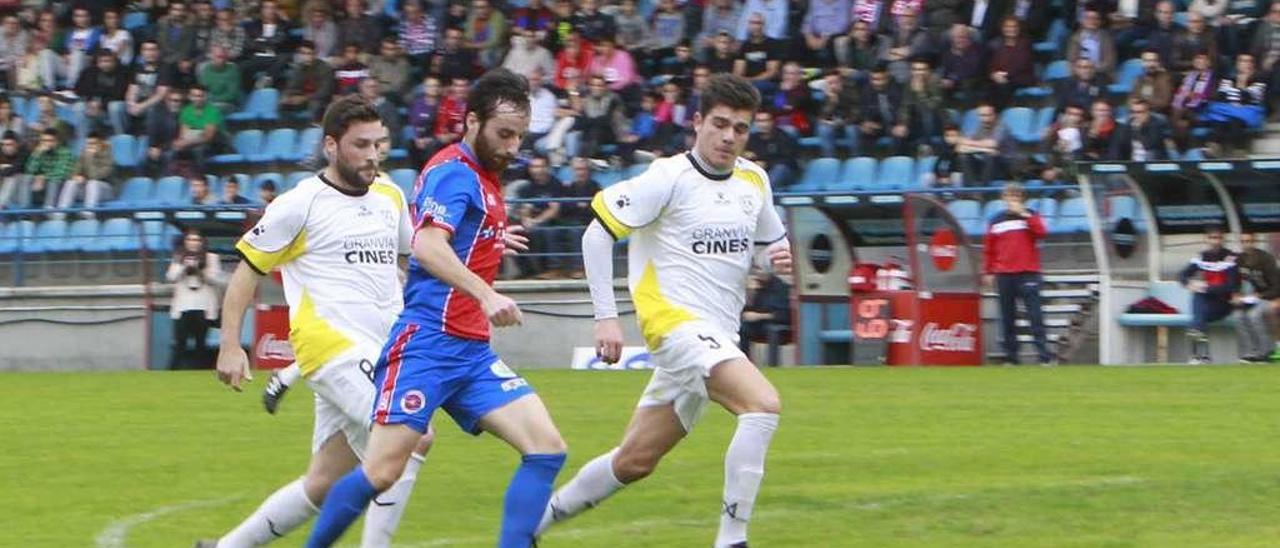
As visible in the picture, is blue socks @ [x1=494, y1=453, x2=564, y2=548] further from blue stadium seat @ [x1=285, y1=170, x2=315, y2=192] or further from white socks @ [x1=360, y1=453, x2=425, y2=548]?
blue stadium seat @ [x1=285, y1=170, x2=315, y2=192]

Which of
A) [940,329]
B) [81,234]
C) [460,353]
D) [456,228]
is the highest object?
[456,228]

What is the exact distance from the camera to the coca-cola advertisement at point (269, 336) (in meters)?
24.9

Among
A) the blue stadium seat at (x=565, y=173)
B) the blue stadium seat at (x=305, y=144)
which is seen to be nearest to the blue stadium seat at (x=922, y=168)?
the blue stadium seat at (x=565, y=173)

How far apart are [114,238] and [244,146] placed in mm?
3028

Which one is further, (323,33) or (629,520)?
(323,33)

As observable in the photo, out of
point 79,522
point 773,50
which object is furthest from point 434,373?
point 773,50

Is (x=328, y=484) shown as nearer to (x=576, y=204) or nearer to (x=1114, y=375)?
(x=1114, y=375)

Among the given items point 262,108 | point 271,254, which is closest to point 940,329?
point 262,108

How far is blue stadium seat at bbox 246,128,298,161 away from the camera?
1143 inches

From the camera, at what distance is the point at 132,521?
10.7 m

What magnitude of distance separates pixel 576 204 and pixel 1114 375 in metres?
7.08

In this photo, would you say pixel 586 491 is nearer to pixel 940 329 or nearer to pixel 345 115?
pixel 345 115

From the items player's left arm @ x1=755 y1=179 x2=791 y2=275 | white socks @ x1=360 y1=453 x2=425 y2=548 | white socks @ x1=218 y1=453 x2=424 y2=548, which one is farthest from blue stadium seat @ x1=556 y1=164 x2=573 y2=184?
white socks @ x1=218 y1=453 x2=424 y2=548

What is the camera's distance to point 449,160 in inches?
311
